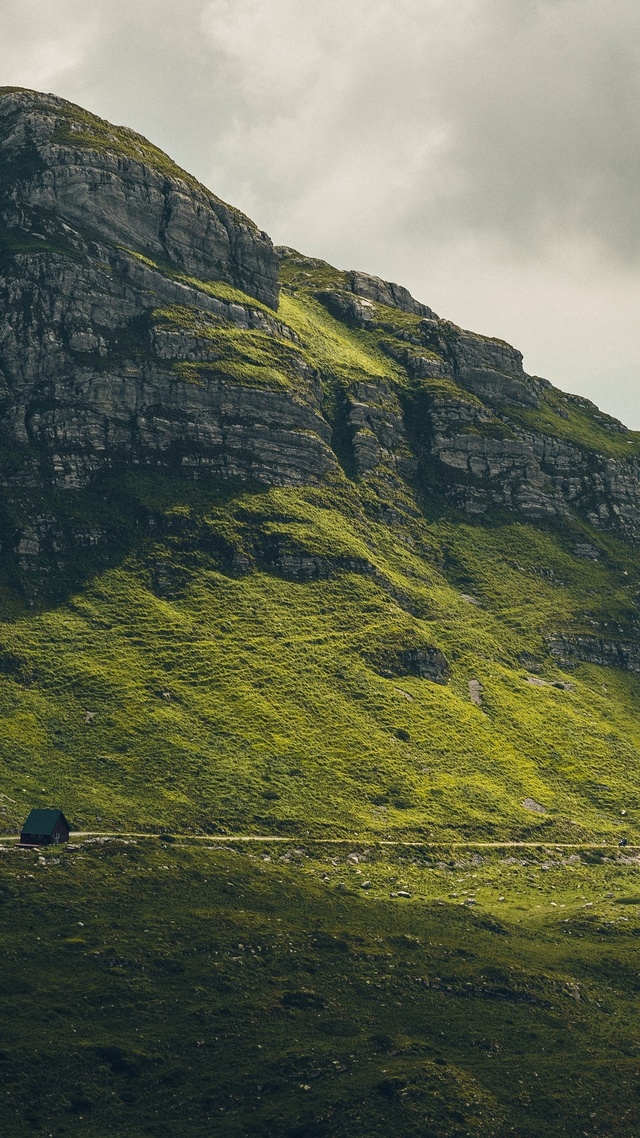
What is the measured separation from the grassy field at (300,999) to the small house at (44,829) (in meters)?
2.93

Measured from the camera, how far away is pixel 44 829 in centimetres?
14500

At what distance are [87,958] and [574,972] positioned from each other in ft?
183

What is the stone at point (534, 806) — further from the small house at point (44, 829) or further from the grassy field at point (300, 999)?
the small house at point (44, 829)

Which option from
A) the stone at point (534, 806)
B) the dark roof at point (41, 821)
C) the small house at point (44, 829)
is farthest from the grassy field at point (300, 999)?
the stone at point (534, 806)

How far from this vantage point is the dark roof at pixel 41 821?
145m

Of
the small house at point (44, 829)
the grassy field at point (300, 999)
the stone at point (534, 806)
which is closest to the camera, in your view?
the grassy field at point (300, 999)

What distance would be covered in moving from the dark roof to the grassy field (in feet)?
12.4

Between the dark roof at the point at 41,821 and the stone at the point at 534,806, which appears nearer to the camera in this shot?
the dark roof at the point at 41,821

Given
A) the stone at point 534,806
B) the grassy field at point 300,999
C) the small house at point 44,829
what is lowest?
the grassy field at point 300,999

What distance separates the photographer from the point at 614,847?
623ft

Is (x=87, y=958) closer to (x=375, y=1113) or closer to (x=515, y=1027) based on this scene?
(x=375, y=1113)

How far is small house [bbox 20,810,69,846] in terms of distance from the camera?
474ft

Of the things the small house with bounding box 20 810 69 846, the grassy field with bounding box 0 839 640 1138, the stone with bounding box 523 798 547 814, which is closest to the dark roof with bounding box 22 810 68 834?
the small house with bounding box 20 810 69 846

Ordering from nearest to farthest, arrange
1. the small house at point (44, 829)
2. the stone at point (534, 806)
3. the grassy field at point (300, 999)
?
the grassy field at point (300, 999)
the small house at point (44, 829)
the stone at point (534, 806)
